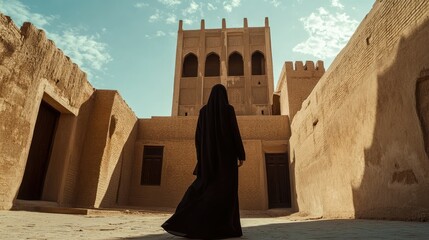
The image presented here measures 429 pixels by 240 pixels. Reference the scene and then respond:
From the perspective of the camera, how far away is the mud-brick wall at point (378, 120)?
3502 millimetres

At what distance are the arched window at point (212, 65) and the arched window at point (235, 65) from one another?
1.07 m

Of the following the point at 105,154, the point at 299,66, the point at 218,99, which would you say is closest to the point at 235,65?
the point at 299,66

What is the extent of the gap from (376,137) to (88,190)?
7794 mm

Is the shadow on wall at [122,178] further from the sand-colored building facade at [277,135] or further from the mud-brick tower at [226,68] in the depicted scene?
the mud-brick tower at [226,68]

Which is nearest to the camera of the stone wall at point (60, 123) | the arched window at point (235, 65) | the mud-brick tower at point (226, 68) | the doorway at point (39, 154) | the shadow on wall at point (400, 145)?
the shadow on wall at point (400, 145)

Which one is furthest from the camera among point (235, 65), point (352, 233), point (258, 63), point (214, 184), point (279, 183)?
point (235, 65)

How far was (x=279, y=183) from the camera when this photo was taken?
40.2 ft

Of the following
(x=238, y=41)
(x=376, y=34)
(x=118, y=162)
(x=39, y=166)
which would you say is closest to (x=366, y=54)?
(x=376, y=34)

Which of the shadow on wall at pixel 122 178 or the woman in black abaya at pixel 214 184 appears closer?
the woman in black abaya at pixel 214 184

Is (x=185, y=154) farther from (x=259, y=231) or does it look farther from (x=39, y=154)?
(x=259, y=231)

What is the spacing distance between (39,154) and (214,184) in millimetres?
6326

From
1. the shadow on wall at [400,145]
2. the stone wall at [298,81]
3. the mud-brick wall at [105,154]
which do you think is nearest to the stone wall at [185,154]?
the stone wall at [298,81]

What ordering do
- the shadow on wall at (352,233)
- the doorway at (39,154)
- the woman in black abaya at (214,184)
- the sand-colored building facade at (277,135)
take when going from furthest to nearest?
the doorway at (39,154) < the sand-colored building facade at (277,135) < the woman in black abaya at (214,184) < the shadow on wall at (352,233)

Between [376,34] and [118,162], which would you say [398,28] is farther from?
[118,162]
